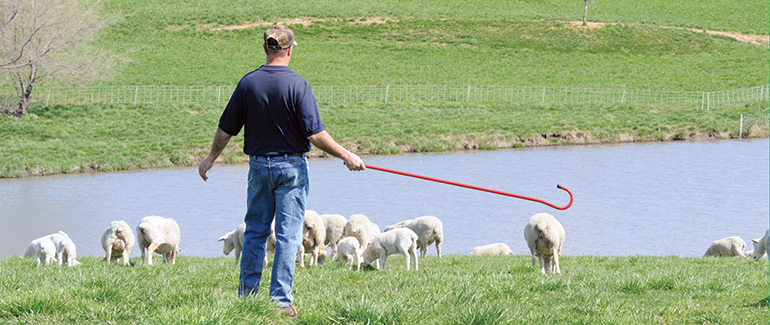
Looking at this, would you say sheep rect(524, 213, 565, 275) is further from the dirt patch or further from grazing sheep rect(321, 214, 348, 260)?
the dirt patch

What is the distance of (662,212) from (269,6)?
204 feet

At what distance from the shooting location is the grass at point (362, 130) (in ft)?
92.1

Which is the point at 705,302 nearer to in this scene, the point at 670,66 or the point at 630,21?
the point at 670,66

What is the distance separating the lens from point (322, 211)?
776 inches

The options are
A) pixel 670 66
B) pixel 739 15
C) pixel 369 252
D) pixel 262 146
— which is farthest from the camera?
pixel 739 15

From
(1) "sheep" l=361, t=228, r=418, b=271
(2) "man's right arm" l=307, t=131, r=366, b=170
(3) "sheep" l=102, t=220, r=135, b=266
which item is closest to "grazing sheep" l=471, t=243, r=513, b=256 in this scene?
(1) "sheep" l=361, t=228, r=418, b=271

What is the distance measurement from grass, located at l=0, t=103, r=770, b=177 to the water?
1349 mm

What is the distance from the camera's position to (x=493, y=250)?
15.5m

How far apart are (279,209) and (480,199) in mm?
17436

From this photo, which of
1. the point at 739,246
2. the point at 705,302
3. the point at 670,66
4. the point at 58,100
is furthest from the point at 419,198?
the point at 670,66

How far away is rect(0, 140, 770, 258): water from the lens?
17.3 m

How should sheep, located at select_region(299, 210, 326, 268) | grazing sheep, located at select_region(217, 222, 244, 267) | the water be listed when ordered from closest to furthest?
sheep, located at select_region(299, 210, 326, 268) → grazing sheep, located at select_region(217, 222, 244, 267) → the water

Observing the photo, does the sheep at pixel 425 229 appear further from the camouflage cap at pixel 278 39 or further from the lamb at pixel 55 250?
the camouflage cap at pixel 278 39

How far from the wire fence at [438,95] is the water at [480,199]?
50.5ft
